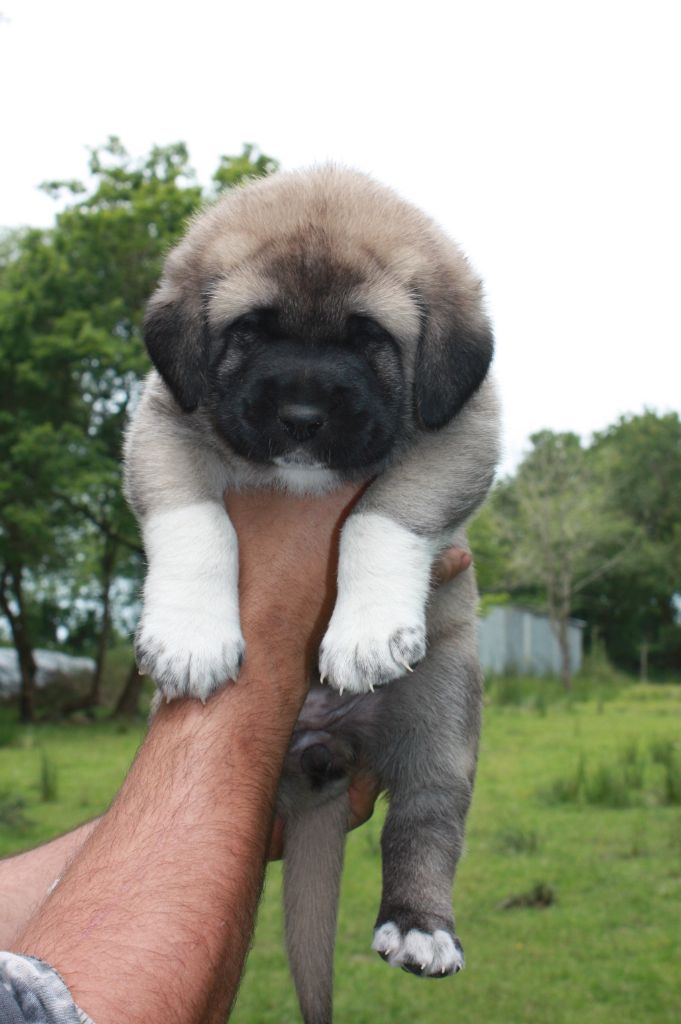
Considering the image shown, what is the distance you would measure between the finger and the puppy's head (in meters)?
0.42

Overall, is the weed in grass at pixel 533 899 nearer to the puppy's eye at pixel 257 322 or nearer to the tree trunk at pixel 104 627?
the puppy's eye at pixel 257 322

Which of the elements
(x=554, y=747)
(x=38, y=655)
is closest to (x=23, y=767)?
(x=554, y=747)

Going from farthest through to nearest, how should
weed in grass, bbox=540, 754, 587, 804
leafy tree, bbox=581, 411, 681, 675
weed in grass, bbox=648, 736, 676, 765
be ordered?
1. leafy tree, bbox=581, 411, 681, 675
2. weed in grass, bbox=648, 736, 676, 765
3. weed in grass, bbox=540, 754, 587, 804

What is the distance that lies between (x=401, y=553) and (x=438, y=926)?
1.04 meters

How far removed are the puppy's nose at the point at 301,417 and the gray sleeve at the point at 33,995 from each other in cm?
141

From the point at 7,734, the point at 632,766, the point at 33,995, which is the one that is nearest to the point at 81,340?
the point at 7,734

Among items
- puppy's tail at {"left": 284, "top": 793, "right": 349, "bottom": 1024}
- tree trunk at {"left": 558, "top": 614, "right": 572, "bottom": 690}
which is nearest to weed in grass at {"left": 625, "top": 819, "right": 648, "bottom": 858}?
puppy's tail at {"left": 284, "top": 793, "right": 349, "bottom": 1024}

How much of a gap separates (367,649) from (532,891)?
6.19 meters

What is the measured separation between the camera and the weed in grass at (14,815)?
32.4ft

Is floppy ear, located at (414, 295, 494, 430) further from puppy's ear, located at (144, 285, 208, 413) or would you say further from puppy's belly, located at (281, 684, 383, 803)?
puppy's belly, located at (281, 684, 383, 803)

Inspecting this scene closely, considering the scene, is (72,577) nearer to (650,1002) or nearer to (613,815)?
(613,815)

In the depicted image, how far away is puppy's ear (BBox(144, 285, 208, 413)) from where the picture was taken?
295 centimetres

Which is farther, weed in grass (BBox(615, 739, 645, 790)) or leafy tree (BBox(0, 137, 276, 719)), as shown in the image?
leafy tree (BBox(0, 137, 276, 719))

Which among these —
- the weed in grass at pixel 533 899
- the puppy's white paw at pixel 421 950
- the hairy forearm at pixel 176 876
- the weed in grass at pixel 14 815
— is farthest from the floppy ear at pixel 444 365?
the weed in grass at pixel 14 815
